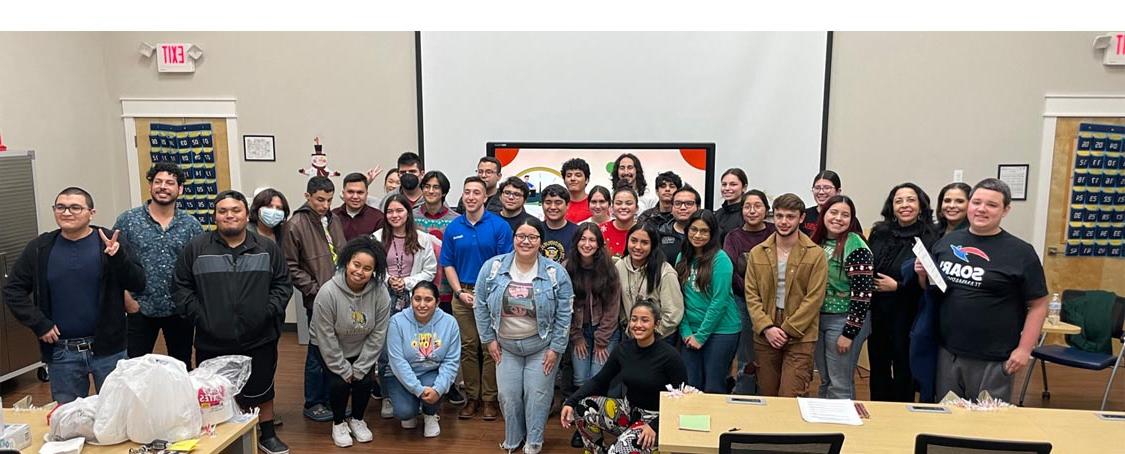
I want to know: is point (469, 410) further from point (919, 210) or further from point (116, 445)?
point (919, 210)

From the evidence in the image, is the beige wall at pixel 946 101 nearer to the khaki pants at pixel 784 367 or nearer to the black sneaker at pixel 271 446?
Result: the khaki pants at pixel 784 367

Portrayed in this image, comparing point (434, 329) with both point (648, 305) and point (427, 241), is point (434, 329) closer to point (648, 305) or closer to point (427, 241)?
point (427, 241)

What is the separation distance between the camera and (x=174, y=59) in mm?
5824

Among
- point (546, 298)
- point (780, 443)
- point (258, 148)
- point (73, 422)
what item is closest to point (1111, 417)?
point (780, 443)

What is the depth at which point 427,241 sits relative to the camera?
425 centimetres

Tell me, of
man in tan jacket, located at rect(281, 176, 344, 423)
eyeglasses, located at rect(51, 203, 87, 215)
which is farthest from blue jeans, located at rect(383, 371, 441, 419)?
eyeglasses, located at rect(51, 203, 87, 215)

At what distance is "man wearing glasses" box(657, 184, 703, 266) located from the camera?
13.2 ft

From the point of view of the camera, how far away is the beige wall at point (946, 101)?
536cm

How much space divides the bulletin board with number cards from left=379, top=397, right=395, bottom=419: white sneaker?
5187mm

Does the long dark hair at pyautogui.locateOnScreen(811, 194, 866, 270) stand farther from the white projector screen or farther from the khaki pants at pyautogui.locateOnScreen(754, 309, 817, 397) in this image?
the white projector screen

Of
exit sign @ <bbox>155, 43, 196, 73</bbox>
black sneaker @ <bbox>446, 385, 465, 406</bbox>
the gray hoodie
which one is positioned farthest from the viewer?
exit sign @ <bbox>155, 43, 196, 73</bbox>

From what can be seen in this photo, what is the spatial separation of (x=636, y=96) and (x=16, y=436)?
174 inches

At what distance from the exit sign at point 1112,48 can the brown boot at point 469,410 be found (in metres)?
5.11

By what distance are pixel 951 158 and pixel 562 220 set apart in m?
3.32
